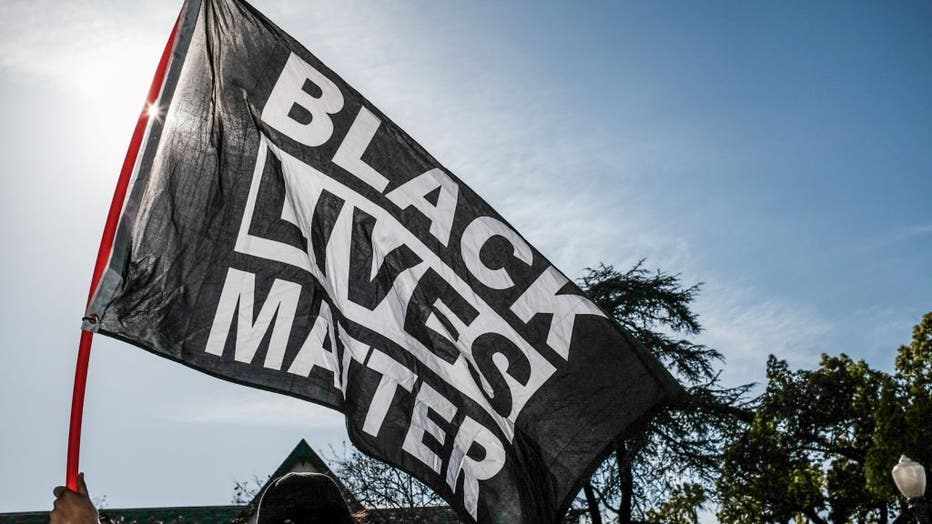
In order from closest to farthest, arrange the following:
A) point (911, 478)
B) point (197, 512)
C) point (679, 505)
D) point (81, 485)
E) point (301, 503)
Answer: point (301, 503), point (81, 485), point (911, 478), point (679, 505), point (197, 512)

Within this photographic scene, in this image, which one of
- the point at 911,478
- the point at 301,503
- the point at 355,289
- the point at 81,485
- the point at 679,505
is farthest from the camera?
the point at 679,505

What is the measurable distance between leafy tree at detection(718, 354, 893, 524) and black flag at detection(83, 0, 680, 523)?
72.0ft

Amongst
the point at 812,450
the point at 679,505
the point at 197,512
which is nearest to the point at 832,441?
the point at 812,450

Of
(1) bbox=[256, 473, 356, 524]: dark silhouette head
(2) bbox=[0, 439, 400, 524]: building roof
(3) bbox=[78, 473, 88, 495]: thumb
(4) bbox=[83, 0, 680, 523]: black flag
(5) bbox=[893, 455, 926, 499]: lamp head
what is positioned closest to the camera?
(1) bbox=[256, 473, 356, 524]: dark silhouette head

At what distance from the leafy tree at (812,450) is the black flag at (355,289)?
72.0 feet

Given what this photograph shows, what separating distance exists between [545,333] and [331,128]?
149 cm

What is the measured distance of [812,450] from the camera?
2769 centimetres

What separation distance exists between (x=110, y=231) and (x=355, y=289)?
45.1 inches

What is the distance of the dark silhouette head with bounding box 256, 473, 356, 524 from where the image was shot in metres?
2.06

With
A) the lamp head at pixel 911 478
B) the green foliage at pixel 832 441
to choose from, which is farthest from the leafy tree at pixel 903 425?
the lamp head at pixel 911 478

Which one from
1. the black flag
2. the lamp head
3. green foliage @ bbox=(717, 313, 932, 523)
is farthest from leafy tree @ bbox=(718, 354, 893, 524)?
the black flag

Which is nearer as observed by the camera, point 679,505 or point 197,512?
point 679,505

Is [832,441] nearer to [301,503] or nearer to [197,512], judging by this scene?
[197,512]

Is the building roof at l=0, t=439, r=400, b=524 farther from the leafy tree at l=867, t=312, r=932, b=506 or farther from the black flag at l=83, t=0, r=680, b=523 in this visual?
the black flag at l=83, t=0, r=680, b=523
